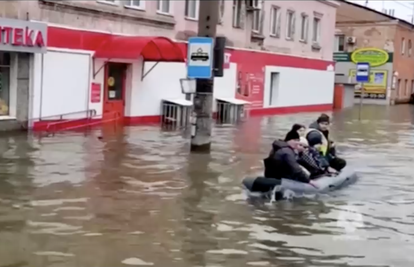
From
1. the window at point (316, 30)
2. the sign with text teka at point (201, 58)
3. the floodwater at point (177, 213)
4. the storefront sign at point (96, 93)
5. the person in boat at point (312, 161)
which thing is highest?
the window at point (316, 30)

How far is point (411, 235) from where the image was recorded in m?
8.63

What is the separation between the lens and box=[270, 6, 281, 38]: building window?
34031mm

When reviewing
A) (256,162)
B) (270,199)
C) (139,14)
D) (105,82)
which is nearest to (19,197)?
(270,199)

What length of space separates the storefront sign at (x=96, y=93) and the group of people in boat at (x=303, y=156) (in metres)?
9.60

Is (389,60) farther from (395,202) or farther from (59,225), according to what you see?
(59,225)

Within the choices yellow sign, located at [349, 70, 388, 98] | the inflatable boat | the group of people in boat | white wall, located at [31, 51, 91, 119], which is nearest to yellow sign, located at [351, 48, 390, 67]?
yellow sign, located at [349, 70, 388, 98]

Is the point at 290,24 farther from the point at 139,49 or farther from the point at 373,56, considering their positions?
the point at 373,56

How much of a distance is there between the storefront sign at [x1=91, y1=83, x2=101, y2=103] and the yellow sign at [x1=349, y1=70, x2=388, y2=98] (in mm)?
36004

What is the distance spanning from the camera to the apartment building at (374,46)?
174 feet

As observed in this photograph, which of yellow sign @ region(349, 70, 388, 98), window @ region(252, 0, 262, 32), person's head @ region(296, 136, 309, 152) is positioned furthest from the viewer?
yellow sign @ region(349, 70, 388, 98)

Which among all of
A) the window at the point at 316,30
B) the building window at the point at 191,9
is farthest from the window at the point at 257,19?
the window at the point at 316,30

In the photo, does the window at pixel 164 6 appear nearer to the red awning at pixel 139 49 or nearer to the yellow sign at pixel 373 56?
the red awning at pixel 139 49

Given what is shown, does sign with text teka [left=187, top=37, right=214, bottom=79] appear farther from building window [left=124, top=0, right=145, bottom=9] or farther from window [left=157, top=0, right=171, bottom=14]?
window [left=157, top=0, right=171, bottom=14]

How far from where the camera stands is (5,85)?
18672 mm
